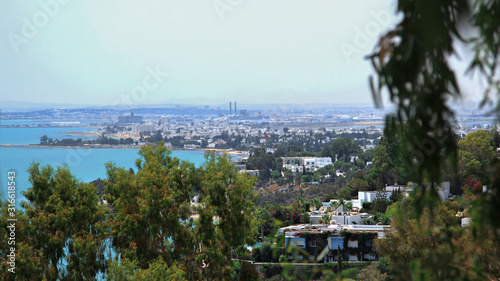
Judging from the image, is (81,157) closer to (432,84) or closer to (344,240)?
(344,240)

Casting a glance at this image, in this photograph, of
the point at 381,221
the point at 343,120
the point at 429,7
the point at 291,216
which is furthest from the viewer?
the point at 343,120

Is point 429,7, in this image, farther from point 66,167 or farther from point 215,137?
point 215,137

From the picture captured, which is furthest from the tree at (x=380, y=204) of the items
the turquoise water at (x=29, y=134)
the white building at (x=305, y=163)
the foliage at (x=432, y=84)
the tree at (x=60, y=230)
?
the turquoise water at (x=29, y=134)

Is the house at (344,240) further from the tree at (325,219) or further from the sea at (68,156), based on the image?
the sea at (68,156)

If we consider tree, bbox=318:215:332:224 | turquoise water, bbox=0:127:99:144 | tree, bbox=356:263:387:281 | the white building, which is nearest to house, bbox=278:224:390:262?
tree, bbox=318:215:332:224

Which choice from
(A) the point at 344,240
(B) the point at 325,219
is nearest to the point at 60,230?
(A) the point at 344,240

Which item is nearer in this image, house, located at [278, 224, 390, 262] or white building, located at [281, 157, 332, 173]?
house, located at [278, 224, 390, 262]

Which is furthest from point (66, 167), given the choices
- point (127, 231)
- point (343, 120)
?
point (343, 120)

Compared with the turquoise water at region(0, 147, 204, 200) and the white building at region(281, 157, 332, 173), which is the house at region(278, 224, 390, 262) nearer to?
the turquoise water at region(0, 147, 204, 200)

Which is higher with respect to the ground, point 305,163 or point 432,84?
point 432,84

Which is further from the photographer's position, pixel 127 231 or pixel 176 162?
pixel 176 162

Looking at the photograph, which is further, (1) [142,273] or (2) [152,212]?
(2) [152,212]
